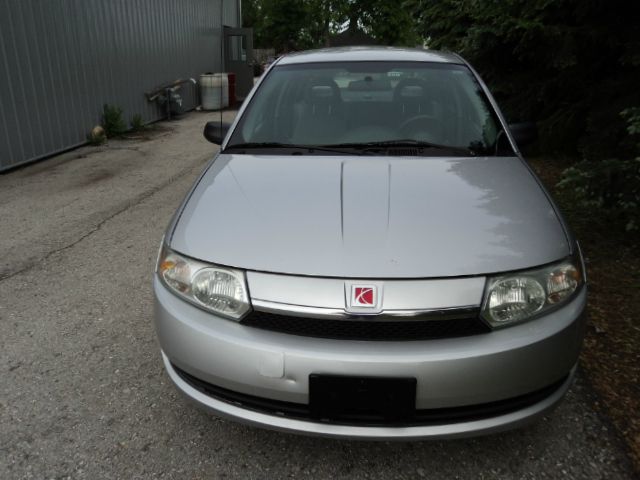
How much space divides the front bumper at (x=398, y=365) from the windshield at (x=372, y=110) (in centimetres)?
121

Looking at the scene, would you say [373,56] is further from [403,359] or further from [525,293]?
[403,359]

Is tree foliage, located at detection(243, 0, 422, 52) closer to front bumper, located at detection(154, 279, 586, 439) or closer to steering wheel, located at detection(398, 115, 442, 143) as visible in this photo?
steering wheel, located at detection(398, 115, 442, 143)

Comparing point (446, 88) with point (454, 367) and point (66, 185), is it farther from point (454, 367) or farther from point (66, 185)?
point (66, 185)

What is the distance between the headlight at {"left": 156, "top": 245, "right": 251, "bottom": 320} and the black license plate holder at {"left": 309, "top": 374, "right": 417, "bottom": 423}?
1.20 feet

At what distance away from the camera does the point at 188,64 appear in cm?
1380

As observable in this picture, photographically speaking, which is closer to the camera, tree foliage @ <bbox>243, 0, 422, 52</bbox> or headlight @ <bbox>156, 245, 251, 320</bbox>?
headlight @ <bbox>156, 245, 251, 320</bbox>

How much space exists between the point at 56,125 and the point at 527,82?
6.73 metres

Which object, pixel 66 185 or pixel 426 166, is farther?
pixel 66 185

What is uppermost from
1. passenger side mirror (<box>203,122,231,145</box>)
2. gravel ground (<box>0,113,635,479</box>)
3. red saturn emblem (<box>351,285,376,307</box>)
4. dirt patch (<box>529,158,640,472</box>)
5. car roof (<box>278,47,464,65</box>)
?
car roof (<box>278,47,464,65</box>)

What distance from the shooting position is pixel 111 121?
9641 mm

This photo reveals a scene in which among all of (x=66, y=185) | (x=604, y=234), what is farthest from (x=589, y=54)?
(x=66, y=185)

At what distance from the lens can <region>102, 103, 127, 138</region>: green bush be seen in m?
9.59

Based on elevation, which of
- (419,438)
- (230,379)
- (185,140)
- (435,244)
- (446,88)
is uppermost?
(446,88)

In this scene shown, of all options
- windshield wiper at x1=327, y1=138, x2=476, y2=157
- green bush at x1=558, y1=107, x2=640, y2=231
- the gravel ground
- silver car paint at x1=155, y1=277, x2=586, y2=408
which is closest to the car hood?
windshield wiper at x1=327, y1=138, x2=476, y2=157
